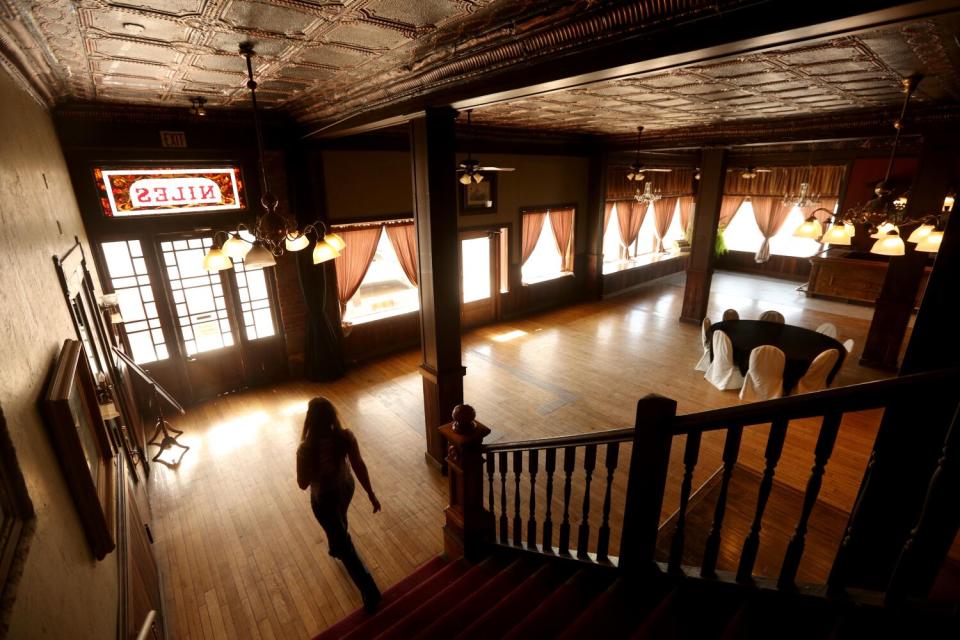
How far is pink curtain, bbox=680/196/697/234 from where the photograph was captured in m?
12.1

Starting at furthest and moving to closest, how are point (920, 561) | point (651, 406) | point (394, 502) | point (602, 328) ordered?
1. point (602, 328)
2. point (394, 502)
3. point (651, 406)
4. point (920, 561)

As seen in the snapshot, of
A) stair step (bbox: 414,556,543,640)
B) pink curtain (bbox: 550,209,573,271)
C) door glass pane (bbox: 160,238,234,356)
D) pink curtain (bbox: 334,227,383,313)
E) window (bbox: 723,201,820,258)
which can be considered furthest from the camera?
window (bbox: 723,201,820,258)

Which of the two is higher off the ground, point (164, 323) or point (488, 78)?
point (488, 78)

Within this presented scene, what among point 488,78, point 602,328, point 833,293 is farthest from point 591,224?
point 488,78

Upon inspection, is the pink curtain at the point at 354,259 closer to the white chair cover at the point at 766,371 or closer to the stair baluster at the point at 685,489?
the white chair cover at the point at 766,371

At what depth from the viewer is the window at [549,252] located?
28.9 feet

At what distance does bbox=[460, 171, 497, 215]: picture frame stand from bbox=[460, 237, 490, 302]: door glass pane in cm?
51

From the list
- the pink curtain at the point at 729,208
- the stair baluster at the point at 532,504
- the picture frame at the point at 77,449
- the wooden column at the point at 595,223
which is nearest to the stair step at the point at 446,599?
the stair baluster at the point at 532,504

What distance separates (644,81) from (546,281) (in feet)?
18.6

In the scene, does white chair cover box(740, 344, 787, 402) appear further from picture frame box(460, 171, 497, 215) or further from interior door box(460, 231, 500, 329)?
picture frame box(460, 171, 497, 215)

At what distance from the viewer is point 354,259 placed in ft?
21.1

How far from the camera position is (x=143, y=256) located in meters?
5.01

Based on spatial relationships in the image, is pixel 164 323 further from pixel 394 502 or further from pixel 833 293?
pixel 833 293

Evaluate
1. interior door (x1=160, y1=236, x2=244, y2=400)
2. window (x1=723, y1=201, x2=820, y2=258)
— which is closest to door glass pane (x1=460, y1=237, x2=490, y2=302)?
interior door (x1=160, y1=236, x2=244, y2=400)
